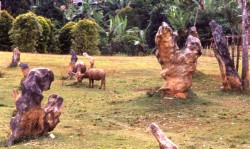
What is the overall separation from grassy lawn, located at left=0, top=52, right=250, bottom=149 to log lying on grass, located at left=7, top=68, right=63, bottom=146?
0.75ft

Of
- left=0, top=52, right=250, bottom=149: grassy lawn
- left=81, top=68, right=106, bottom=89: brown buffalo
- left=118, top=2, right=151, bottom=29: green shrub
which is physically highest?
left=118, top=2, right=151, bottom=29: green shrub

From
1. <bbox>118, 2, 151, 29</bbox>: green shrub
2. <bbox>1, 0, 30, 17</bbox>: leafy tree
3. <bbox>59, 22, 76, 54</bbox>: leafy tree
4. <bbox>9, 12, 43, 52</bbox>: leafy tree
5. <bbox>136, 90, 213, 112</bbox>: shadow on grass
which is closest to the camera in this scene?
<bbox>136, 90, 213, 112</bbox>: shadow on grass

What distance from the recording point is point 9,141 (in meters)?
9.49

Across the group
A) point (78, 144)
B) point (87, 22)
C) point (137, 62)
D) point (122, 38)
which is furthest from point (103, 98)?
point (122, 38)

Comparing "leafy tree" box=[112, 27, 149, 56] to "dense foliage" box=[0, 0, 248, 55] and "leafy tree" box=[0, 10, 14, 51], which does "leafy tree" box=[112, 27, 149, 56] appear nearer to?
"dense foliage" box=[0, 0, 248, 55]

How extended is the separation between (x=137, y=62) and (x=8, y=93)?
10.3m

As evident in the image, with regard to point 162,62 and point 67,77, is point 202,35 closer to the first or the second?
Answer: point 67,77

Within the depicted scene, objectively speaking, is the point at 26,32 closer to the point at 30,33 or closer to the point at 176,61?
the point at 30,33

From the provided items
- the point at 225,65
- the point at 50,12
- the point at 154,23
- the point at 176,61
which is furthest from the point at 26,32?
the point at 176,61

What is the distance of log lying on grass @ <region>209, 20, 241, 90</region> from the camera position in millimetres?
16938

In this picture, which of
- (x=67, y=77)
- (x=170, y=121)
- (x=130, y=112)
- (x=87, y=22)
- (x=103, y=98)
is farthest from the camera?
(x=87, y=22)

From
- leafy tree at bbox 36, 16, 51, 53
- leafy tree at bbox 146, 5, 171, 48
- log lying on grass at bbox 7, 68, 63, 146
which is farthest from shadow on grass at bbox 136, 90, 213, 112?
leafy tree at bbox 146, 5, 171, 48

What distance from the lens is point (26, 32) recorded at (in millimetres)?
28312

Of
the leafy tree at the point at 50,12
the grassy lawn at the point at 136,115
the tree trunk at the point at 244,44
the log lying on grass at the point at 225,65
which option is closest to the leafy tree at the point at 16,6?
the leafy tree at the point at 50,12
